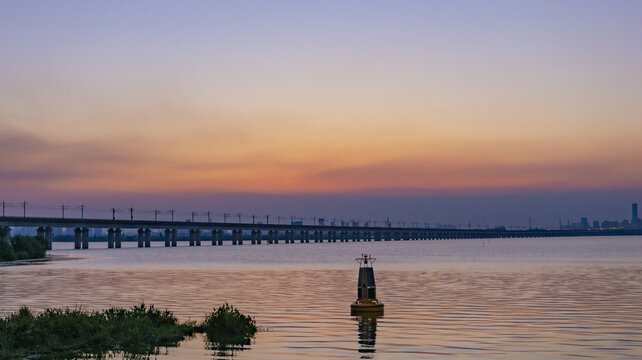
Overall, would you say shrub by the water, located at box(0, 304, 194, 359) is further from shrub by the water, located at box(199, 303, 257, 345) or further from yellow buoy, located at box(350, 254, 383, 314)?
yellow buoy, located at box(350, 254, 383, 314)

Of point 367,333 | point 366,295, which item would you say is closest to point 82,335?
point 367,333

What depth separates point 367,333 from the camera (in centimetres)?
3494

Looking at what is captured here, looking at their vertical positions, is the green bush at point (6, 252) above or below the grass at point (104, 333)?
above

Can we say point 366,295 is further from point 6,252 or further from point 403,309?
point 6,252

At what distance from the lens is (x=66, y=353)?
28.7 meters

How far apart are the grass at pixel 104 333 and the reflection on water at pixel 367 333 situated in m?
4.56

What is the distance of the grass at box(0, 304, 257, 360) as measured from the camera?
Answer: 2915 cm

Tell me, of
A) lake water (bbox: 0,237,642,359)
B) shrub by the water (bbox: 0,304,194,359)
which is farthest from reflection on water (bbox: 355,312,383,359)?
shrub by the water (bbox: 0,304,194,359)

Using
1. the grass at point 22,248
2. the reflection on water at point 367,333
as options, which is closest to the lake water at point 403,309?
the reflection on water at point 367,333

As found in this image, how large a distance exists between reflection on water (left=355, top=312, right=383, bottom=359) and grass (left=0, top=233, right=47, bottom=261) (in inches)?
3815

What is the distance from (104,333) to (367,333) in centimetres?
1073

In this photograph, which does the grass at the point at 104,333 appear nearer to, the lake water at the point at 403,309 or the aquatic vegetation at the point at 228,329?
the aquatic vegetation at the point at 228,329

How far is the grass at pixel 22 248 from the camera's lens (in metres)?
129

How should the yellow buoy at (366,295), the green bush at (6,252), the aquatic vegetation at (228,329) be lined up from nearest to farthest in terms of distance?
1. the aquatic vegetation at (228,329)
2. the yellow buoy at (366,295)
3. the green bush at (6,252)
